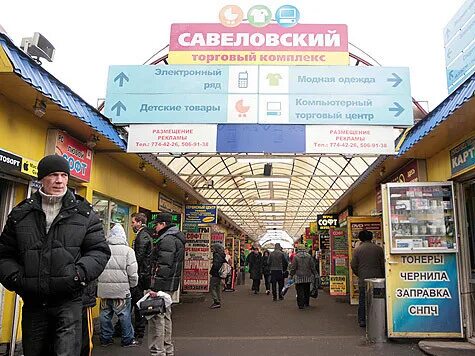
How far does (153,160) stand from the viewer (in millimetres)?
8523

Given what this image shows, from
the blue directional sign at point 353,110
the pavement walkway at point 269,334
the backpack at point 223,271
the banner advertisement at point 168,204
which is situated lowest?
the pavement walkway at point 269,334

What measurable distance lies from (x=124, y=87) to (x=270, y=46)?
230cm

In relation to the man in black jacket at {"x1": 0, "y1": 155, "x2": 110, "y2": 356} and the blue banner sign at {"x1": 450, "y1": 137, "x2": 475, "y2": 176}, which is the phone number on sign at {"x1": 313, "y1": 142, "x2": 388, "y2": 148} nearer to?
the blue banner sign at {"x1": 450, "y1": 137, "x2": 475, "y2": 176}

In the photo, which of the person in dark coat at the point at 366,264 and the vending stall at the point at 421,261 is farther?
the person in dark coat at the point at 366,264

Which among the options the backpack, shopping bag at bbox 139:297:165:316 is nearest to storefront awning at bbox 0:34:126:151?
shopping bag at bbox 139:297:165:316

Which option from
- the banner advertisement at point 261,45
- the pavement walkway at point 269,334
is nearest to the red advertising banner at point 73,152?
the banner advertisement at point 261,45

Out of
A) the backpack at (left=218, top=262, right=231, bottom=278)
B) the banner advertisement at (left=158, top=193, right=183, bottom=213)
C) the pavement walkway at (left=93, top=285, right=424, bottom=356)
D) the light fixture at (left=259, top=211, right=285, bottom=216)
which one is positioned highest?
the light fixture at (left=259, top=211, right=285, bottom=216)

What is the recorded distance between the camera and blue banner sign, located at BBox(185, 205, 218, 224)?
41.9ft

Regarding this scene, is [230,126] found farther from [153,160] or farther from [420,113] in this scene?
[420,113]

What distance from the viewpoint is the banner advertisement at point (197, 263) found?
12617mm

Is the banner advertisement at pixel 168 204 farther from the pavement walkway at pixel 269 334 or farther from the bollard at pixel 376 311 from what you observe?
the bollard at pixel 376 311

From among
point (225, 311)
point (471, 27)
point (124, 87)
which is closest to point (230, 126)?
point (124, 87)

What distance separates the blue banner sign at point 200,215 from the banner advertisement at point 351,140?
7019mm

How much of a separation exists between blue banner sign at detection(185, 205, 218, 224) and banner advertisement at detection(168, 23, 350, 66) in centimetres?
667
